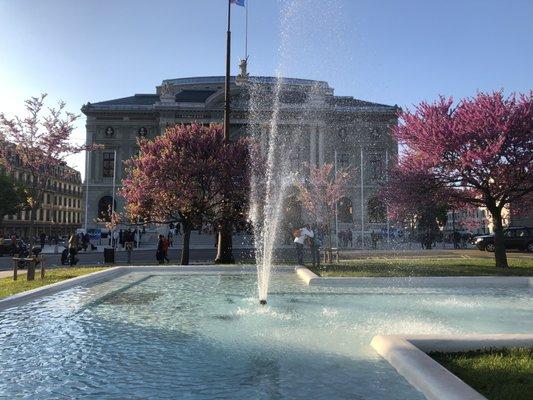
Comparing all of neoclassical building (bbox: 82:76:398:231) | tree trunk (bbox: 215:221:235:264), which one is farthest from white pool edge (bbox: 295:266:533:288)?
neoclassical building (bbox: 82:76:398:231)

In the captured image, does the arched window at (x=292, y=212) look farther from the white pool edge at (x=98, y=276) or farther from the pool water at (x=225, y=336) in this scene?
the pool water at (x=225, y=336)

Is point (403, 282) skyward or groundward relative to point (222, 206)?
groundward

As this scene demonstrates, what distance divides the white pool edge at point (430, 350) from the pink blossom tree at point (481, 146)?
10643 millimetres

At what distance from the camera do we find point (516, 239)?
31922mm

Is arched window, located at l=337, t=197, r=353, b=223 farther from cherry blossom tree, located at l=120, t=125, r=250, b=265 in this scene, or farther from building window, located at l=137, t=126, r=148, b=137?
cherry blossom tree, located at l=120, t=125, r=250, b=265

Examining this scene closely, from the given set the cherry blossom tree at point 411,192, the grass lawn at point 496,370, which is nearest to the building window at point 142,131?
the cherry blossom tree at point 411,192

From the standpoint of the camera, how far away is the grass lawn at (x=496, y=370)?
155 inches

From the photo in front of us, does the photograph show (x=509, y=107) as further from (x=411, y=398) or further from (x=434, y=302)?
(x=411, y=398)

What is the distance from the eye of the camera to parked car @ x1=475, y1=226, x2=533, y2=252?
104 ft

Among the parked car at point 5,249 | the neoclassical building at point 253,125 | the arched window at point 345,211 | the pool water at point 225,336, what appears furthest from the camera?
the arched window at point 345,211

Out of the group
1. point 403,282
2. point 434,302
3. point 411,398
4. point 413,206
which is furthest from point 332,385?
point 413,206

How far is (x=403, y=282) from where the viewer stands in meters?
11.6

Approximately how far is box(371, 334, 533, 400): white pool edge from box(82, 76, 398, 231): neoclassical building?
49703 mm

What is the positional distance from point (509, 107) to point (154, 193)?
11907 millimetres
